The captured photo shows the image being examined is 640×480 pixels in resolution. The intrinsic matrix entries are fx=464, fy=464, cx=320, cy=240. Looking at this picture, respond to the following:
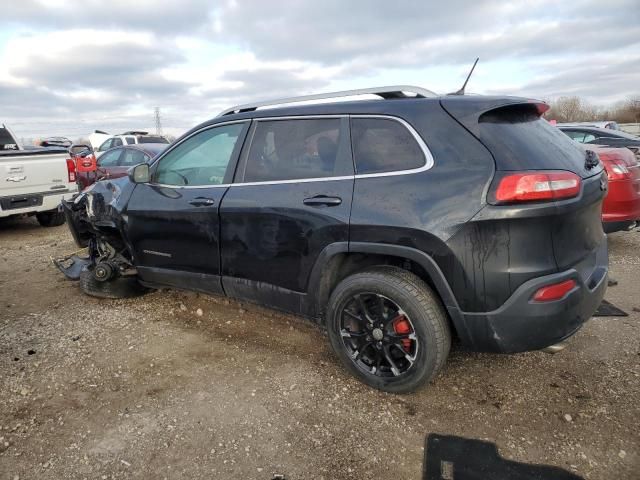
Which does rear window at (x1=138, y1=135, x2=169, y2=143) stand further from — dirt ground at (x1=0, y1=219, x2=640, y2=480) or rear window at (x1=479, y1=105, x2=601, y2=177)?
rear window at (x1=479, y1=105, x2=601, y2=177)

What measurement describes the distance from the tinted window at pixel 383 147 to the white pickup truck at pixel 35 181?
243 inches

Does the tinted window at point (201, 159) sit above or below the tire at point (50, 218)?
above

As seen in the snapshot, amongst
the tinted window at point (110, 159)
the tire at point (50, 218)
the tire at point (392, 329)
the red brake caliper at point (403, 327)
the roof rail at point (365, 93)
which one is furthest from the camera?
the tinted window at point (110, 159)

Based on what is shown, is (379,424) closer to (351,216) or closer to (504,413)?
(504,413)

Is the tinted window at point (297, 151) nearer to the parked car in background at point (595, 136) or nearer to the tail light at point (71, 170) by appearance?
the tail light at point (71, 170)

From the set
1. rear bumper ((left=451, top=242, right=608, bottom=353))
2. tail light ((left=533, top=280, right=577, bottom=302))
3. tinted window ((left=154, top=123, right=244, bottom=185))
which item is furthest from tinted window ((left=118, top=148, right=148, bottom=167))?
Answer: tail light ((left=533, top=280, right=577, bottom=302))

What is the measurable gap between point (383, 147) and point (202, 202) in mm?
1507

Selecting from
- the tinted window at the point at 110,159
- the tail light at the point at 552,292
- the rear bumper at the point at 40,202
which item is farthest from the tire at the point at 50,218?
the tail light at the point at 552,292

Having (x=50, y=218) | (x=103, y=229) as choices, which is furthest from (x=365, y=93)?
(x=50, y=218)

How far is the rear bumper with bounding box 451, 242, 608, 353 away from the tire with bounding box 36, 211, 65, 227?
8.34m

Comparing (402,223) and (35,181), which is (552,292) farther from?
(35,181)

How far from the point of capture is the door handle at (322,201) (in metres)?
2.86

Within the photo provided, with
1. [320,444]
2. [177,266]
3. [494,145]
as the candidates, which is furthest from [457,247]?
[177,266]

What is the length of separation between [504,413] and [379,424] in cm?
75
